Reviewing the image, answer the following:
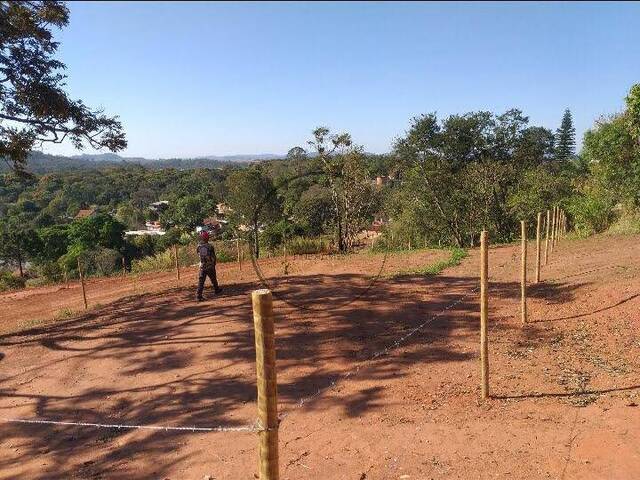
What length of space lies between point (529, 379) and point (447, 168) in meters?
17.9

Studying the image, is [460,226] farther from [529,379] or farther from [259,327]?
[259,327]

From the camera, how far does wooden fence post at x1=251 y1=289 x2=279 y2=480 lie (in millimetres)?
2480

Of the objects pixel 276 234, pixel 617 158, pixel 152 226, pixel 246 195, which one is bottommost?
pixel 276 234

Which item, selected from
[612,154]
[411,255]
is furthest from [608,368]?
[612,154]

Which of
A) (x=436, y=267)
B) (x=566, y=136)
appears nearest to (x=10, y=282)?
(x=436, y=267)

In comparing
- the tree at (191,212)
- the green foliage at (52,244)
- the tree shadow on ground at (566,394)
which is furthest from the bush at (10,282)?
the tree shadow on ground at (566,394)

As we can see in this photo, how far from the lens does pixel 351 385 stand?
521 centimetres

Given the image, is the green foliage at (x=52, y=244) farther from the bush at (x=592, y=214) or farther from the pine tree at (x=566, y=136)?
the pine tree at (x=566, y=136)

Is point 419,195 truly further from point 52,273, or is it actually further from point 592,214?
point 52,273

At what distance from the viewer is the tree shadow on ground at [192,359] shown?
15.2 ft

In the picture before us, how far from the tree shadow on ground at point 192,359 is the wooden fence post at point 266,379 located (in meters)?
1.82

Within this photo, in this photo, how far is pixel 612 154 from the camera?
52.9 ft

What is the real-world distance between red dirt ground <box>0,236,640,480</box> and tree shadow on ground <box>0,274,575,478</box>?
0.03 metres

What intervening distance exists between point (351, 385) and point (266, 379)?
113 inches
